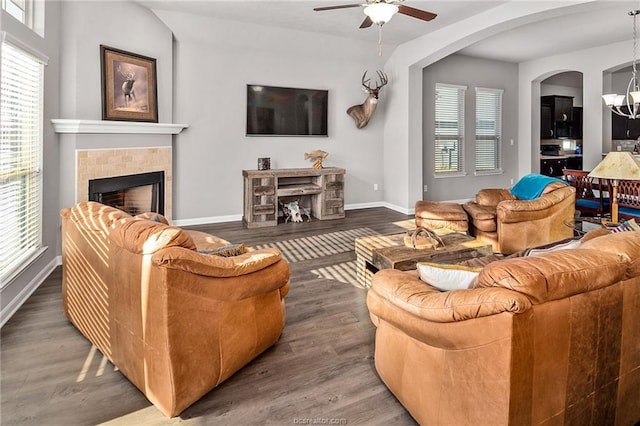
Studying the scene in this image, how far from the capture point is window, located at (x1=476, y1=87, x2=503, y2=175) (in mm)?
8000

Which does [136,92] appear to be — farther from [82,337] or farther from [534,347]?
[534,347]

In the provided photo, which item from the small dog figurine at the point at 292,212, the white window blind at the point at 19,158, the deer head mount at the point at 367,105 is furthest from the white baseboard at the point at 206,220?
the deer head mount at the point at 367,105

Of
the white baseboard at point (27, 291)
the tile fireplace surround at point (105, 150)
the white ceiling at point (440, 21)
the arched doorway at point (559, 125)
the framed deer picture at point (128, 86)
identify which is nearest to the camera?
the white baseboard at point (27, 291)

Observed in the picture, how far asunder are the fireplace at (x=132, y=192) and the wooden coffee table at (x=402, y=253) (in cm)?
289

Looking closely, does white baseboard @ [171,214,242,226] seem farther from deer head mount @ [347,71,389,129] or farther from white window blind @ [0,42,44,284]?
deer head mount @ [347,71,389,129]

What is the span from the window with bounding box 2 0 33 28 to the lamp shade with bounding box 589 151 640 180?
499 cm

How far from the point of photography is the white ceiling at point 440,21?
488cm

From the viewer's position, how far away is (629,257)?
5.00 feet

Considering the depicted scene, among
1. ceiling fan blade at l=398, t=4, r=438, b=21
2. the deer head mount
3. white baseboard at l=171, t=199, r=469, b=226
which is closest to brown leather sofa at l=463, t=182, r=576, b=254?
ceiling fan blade at l=398, t=4, r=438, b=21

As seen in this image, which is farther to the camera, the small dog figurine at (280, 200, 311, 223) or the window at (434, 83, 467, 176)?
the window at (434, 83, 467, 176)

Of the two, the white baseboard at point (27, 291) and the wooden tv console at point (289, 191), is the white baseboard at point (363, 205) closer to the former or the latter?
the wooden tv console at point (289, 191)

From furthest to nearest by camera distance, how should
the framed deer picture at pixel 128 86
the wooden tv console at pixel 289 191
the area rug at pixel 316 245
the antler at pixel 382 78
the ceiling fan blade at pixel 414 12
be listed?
the antler at pixel 382 78
the wooden tv console at pixel 289 191
the area rug at pixel 316 245
the framed deer picture at pixel 128 86
the ceiling fan blade at pixel 414 12

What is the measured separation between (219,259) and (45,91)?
3016mm

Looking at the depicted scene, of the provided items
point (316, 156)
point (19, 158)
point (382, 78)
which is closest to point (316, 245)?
point (316, 156)
